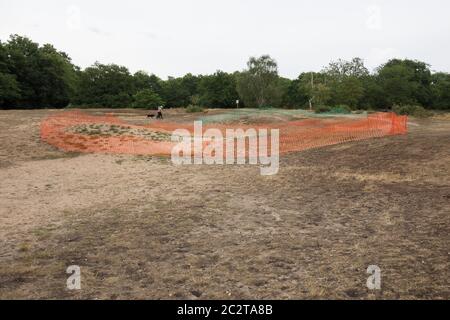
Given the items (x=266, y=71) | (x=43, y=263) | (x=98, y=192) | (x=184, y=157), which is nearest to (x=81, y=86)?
(x=266, y=71)

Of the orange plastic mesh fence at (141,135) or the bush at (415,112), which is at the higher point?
the bush at (415,112)

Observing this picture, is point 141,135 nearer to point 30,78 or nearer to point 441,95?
point 30,78

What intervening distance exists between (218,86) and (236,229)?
8065 cm

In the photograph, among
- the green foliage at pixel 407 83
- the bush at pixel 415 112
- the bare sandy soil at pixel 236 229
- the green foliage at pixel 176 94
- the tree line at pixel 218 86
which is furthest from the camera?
the green foliage at pixel 176 94

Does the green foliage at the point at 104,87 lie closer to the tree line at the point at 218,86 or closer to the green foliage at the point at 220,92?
the tree line at the point at 218,86

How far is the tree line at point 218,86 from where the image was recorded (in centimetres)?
6147

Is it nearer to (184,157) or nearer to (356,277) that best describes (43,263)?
(356,277)

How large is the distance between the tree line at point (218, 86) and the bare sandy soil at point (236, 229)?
145ft

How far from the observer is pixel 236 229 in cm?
813

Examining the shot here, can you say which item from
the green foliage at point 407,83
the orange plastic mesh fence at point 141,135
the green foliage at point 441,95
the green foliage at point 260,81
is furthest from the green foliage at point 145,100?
the green foliage at point 441,95

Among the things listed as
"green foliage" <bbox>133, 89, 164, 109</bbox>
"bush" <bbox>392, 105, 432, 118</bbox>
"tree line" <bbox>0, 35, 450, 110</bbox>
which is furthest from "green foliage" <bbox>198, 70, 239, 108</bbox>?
"bush" <bbox>392, 105, 432, 118</bbox>

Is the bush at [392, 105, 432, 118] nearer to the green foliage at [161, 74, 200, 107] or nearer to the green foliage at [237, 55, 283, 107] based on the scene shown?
the green foliage at [237, 55, 283, 107]

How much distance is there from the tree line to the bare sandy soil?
145 feet

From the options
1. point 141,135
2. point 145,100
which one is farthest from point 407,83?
point 141,135
